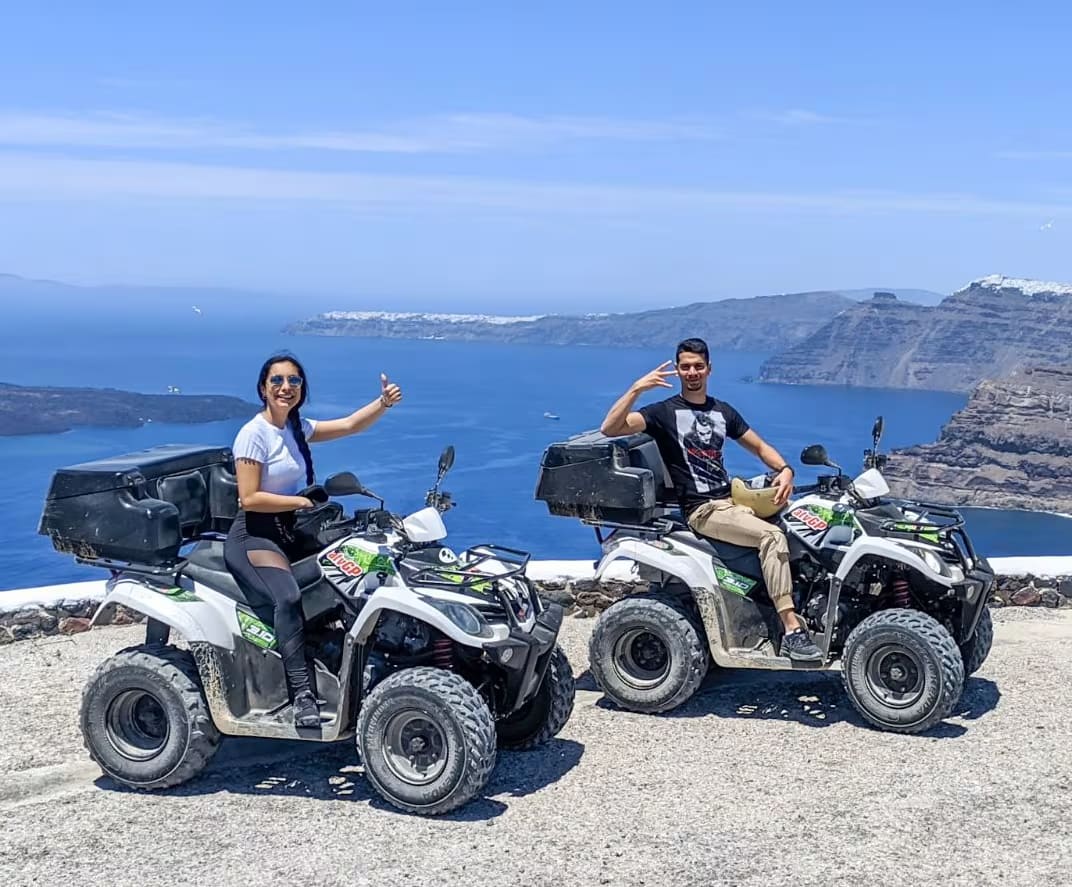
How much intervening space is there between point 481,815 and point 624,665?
1.85m

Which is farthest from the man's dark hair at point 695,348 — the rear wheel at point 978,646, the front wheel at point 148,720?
the front wheel at point 148,720

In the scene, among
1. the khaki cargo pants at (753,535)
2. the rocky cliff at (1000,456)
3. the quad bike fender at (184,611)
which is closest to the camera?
the quad bike fender at (184,611)

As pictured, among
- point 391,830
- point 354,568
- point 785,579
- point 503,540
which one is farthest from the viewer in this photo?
point 503,540

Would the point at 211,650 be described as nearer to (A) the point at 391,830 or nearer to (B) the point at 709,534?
(A) the point at 391,830

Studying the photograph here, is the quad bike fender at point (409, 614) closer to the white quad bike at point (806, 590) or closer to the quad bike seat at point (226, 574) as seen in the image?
the quad bike seat at point (226, 574)

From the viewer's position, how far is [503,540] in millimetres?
92125

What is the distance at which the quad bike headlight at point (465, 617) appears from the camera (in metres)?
5.23

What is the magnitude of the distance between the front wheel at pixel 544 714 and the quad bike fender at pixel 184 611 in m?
1.39

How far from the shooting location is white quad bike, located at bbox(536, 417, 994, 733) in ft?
20.8

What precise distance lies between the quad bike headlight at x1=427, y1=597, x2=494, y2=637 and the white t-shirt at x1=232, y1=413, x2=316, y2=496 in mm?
823

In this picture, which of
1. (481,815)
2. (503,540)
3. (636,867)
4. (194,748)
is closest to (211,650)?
(194,748)

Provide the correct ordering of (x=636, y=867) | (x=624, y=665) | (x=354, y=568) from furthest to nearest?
(x=624, y=665) → (x=354, y=568) → (x=636, y=867)

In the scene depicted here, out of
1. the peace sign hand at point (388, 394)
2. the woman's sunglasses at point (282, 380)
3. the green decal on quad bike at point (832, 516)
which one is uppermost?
the woman's sunglasses at point (282, 380)

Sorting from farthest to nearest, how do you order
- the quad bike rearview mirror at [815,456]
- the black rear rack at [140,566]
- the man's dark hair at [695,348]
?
the quad bike rearview mirror at [815,456]
the man's dark hair at [695,348]
the black rear rack at [140,566]
